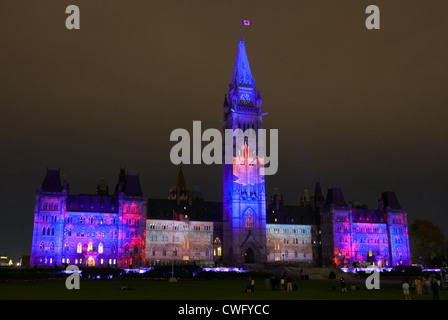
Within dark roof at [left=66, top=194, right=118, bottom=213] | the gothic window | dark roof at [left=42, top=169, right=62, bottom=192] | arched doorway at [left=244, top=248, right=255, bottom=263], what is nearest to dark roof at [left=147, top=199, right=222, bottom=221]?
dark roof at [left=66, top=194, right=118, bottom=213]

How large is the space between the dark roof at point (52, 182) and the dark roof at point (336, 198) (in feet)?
238

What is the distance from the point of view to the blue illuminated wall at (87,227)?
111m

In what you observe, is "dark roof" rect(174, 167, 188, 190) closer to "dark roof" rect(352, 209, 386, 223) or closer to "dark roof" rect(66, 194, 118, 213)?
"dark roof" rect(66, 194, 118, 213)

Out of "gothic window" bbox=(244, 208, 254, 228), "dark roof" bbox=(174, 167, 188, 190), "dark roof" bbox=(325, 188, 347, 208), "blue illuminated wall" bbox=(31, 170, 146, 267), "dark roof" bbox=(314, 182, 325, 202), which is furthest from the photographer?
"dark roof" bbox=(174, 167, 188, 190)

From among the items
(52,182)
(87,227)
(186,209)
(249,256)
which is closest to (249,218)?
(249,256)

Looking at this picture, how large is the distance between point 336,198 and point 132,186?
57.4 m

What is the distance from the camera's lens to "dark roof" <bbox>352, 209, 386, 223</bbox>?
142000mm

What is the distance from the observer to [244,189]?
12344 centimetres

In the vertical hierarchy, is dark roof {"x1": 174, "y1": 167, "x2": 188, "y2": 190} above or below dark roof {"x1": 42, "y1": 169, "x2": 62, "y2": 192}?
above

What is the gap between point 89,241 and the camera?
11581 centimetres

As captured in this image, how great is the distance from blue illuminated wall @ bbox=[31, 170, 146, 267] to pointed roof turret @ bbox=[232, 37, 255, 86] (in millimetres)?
39060

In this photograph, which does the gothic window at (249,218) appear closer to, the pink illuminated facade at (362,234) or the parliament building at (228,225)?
the parliament building at (228,225)

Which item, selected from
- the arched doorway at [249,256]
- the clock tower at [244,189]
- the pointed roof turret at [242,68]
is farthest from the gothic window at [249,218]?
the pointed roof turret at [242,68]
